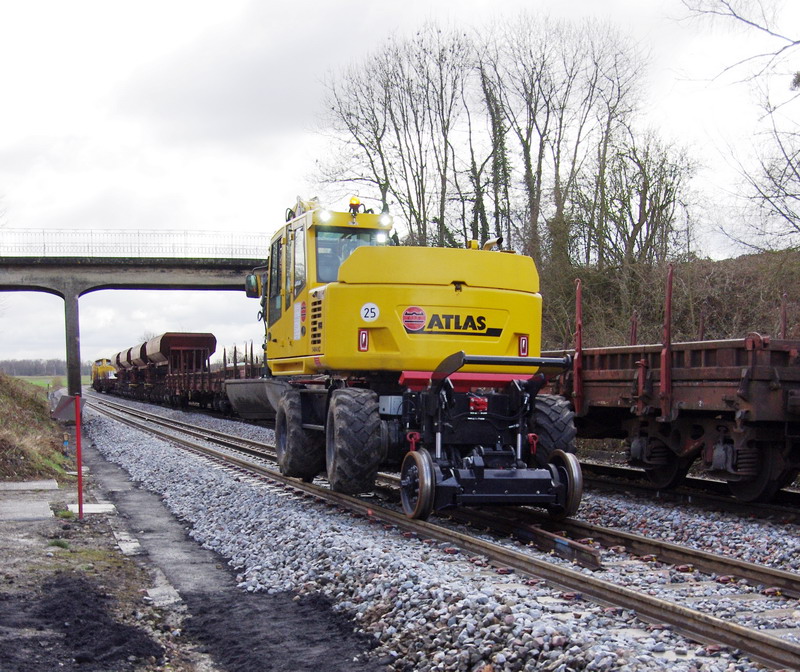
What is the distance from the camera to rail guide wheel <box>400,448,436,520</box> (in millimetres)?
7996

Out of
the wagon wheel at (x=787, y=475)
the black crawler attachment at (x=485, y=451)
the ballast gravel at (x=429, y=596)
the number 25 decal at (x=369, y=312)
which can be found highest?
the number 25 decal at (x=369, y=312)

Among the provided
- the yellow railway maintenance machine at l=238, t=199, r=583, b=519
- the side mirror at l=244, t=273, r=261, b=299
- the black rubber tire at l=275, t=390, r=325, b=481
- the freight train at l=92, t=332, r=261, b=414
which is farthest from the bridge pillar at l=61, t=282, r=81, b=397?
the yellow railway maintenance machine at l=238, t=199, r=583, b=519

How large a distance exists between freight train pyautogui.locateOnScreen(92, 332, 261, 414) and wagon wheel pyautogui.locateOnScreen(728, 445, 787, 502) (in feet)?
54.8

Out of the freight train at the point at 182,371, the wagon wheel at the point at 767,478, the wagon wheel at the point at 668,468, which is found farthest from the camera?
the freight train at the point at 182,371

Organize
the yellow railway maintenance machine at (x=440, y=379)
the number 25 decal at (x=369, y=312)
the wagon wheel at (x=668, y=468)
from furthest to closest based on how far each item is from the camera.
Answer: the wagon wheel at (x=668, y=468), the number 25 decal at (x=369, y=312), the yellow railway maintenance machine at (x=440, y=379)

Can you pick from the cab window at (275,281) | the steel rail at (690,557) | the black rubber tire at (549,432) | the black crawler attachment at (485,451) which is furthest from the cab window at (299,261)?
the steel rail at (690,557)

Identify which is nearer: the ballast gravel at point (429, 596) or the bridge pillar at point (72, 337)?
the ballast gravel at point (429, 596)

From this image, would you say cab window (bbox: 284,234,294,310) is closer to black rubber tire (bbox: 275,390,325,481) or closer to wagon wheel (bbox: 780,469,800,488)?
black rubber tire (bbox: 275,390,325,481)

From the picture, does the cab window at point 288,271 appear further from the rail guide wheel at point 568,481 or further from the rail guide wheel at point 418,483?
the rail guide wheel at point 568,481

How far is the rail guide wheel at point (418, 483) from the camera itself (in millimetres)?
7996

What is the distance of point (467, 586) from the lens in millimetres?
5684

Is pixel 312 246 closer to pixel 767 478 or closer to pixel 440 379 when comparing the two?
pixel 440 379

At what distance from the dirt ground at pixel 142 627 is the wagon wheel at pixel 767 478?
5.65m

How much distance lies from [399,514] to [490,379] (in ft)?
5.48
